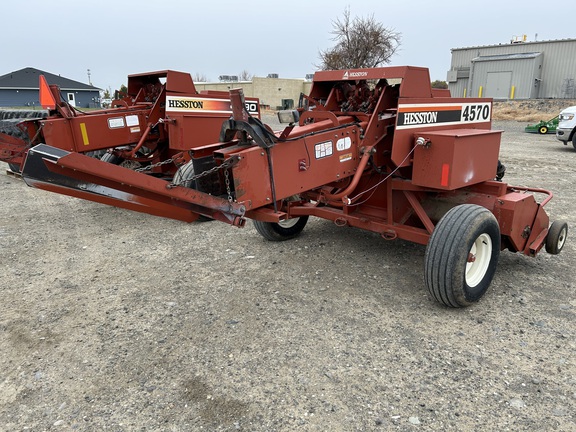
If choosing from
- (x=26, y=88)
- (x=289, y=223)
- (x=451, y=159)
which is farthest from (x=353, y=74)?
(x=26, y=88)

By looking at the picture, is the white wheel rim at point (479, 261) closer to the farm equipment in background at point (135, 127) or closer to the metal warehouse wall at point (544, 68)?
the farm equipment in background at point (135, 127)

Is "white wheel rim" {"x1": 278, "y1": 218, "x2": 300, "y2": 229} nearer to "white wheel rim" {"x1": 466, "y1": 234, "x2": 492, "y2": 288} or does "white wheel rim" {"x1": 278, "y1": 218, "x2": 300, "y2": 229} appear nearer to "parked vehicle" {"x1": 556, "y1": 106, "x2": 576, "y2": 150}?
"white wheel rim" {"x1": 466, "y1": 234, "x2": 492, "y2": 288}

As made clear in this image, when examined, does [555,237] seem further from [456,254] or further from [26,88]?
[26,88]

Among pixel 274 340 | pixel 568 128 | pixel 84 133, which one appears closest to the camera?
pixel 274 340

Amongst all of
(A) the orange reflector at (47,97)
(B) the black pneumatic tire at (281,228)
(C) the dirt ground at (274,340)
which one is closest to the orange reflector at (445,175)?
(C) the dirt ground at (274,340)

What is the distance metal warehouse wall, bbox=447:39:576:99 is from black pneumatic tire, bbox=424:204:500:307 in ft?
105

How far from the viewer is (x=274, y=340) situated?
333 centimetres

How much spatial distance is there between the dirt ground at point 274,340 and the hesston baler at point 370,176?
0.43m

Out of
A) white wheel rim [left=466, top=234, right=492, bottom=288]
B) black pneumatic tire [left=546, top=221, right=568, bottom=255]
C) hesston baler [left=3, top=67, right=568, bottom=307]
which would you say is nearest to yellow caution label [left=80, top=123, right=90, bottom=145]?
hesston baler [left=3, top=67, right=568, bottom=307]

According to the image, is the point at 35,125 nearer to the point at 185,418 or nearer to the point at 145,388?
the point at 145,388

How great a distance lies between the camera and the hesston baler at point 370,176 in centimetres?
301

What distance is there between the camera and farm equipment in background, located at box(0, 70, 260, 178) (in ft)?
20.6

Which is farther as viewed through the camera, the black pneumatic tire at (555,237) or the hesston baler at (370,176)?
the black pneumatic tire at (555,237)

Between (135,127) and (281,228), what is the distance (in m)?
3.23
